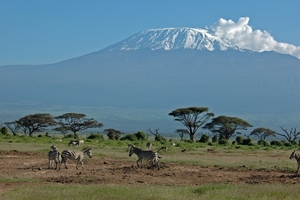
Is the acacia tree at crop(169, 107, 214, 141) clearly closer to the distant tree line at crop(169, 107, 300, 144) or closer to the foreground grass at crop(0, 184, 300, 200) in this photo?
the distant tree line at crop(169, 107, 300, 144)

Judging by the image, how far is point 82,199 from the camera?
12719 millimetres

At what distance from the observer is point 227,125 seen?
2598 inches

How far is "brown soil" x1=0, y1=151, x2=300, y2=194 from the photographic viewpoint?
1700 centimetres

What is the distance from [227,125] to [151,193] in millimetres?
53232

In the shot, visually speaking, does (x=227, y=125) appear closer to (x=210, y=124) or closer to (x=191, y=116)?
(x=210, y=124)

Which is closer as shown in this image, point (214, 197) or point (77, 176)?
point (214, 197)

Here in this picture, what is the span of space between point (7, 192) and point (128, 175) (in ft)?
17.2

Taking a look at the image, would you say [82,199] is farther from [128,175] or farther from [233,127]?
[233,127]

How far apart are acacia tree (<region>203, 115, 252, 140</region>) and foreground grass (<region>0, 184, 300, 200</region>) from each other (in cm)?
5003

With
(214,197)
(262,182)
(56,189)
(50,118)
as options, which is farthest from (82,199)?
(50,118)

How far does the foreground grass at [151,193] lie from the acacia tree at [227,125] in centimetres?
5003

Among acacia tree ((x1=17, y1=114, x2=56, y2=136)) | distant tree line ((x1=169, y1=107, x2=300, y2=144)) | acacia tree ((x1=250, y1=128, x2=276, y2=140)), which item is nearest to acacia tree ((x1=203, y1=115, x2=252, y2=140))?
distant tree line ((x1=169, y1=107, x2=300, y2=144))

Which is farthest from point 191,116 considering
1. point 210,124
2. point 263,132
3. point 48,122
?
point 48,122

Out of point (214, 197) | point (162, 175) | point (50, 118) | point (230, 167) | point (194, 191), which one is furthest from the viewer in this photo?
point (50, 118)
